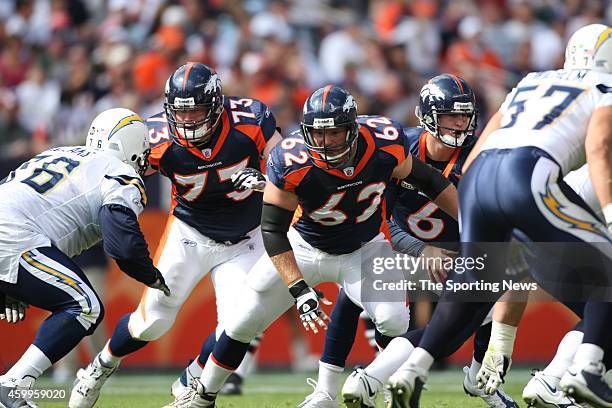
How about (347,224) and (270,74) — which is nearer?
(347,224)

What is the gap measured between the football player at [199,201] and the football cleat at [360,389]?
1128mm

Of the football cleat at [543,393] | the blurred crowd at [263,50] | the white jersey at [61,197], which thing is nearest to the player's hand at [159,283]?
the white jersey at [61,197]

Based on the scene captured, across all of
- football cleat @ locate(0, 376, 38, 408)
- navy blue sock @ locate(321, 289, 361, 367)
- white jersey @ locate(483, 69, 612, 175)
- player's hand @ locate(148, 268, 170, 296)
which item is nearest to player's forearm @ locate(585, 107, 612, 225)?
white jersey @ locate(483, 69, 612, 175)

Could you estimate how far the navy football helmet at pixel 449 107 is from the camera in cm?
664

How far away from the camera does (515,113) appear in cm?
531

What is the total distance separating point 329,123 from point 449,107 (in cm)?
115

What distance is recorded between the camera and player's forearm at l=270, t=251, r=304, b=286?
5796 mm

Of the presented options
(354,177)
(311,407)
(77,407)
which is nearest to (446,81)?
(354,177)

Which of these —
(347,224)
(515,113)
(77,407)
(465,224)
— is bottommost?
(77,407)

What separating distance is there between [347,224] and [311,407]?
43.9 inches

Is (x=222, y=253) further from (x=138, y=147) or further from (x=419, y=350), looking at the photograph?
(x=419, y=350)

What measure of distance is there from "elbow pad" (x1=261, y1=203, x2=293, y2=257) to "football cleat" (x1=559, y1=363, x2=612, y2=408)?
171 centimetres

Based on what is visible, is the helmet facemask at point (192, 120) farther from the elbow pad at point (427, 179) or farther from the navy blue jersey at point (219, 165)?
the elbow pad at point (427, 179)

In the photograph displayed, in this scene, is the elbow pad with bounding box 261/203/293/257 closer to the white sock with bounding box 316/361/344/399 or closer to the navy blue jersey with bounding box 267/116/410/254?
the navy blue jersey with bounding box 267/116/410/254
